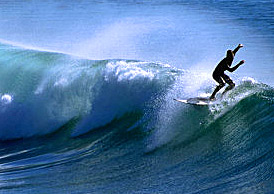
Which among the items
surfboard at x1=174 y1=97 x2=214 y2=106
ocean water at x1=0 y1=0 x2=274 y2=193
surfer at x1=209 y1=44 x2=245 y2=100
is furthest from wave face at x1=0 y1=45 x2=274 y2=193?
surfer at x1=209 y1=44 x2=245 y2=100

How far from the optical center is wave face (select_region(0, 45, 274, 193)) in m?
10.4

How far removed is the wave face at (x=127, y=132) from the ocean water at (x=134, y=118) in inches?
1.1

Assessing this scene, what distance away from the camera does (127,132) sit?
13.0 m

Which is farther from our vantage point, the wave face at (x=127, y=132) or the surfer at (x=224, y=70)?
the surfer at (x=224, y=70)

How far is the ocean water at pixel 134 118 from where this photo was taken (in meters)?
10.5

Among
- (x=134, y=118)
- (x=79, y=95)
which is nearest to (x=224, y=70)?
(x=134, y=118)

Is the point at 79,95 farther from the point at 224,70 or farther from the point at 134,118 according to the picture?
the point at 224,70

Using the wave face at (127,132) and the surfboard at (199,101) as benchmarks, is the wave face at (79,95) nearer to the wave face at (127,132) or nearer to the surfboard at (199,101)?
the wave face at (127,132)

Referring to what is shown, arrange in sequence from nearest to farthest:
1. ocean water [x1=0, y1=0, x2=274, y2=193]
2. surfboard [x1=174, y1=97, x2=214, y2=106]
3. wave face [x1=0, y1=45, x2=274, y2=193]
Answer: wave face [x1=0, y1=45, x2=274, y2=193] → ocean water [x1=0, y1=0, x2=274, y2=193] → surfboard [x1=174, y1=97, x2=214, y2=106]

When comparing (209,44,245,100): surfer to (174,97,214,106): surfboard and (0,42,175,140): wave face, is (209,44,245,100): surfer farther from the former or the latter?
(0,42,175,140): wave face

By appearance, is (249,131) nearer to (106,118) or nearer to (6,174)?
(106,118)

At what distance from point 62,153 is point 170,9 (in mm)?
19058

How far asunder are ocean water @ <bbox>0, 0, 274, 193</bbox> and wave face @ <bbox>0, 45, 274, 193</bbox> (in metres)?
0.03

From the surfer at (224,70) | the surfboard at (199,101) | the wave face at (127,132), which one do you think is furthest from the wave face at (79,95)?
the surfer at (224,70)
